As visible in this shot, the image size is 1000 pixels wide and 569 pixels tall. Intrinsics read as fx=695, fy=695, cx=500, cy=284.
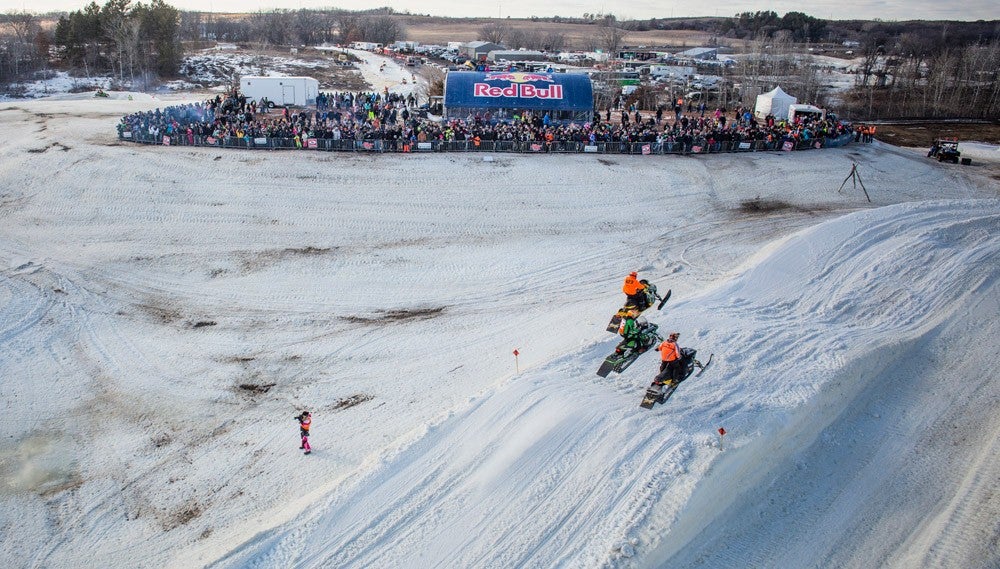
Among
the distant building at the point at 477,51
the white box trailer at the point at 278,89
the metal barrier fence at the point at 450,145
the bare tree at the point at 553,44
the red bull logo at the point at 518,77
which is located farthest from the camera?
the bare tree at the point at 553,44

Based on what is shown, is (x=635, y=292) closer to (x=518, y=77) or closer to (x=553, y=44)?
(x=518, y=77)

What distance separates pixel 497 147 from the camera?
112 feet

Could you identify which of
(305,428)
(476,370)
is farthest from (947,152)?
(305,428)

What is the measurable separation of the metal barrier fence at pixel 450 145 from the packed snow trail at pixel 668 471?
18322mm

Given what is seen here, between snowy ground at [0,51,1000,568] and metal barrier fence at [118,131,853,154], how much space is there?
6.41 feet

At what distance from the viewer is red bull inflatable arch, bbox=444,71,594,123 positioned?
38.6 meters

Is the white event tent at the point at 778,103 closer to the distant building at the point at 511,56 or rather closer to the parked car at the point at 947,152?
the parked car at the point at 947,152

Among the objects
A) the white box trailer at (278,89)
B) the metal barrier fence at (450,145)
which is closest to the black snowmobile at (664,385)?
the metal barrier fence at (450,145)

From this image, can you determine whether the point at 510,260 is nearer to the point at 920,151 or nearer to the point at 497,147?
the point at 497,147

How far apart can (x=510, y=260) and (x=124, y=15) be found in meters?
60.5

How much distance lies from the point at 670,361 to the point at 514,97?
28.5 meters

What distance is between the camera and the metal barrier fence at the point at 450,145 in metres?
33.5

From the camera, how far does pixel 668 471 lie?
1150 centimetres

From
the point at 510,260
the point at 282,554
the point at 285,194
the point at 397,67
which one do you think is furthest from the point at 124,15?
the point at 282,554
